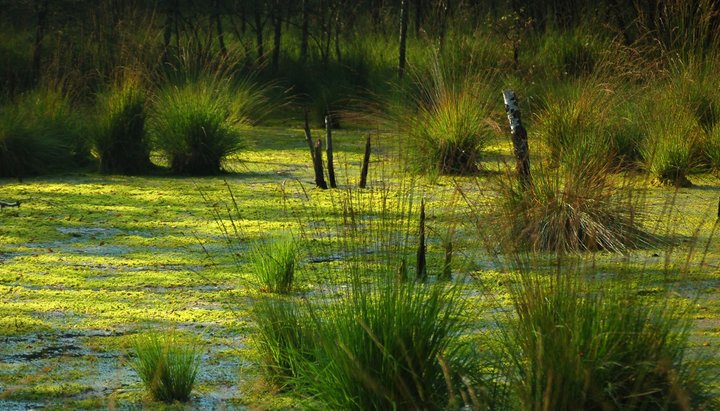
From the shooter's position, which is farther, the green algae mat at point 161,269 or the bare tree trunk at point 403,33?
the bare tree trunk at point 403,33

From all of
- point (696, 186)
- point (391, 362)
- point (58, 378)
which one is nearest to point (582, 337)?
point (391, 362)

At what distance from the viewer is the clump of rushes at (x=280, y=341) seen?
3822mm

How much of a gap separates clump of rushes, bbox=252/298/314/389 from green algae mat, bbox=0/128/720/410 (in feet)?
0.26

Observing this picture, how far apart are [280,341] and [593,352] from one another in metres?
1.14

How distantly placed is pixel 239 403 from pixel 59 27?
1188 centimetres

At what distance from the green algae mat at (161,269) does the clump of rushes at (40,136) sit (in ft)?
0.90

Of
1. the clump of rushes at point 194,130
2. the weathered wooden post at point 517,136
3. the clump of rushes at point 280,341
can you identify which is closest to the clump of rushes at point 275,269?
the clump of rushes at point 280,341

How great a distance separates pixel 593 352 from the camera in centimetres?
319

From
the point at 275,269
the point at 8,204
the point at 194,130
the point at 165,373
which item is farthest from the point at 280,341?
the point at 194,130

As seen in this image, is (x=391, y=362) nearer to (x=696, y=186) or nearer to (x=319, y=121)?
(x=696, y=186)

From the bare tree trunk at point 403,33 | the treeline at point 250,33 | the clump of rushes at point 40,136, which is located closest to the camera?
the clump of rushes at point 40,136

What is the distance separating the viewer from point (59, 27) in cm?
1496

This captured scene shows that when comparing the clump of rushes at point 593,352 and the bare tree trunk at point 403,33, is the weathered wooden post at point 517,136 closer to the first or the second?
the clump of rushes at point 593,352

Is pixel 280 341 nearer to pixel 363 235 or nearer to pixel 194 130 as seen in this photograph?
pixel 363 235
